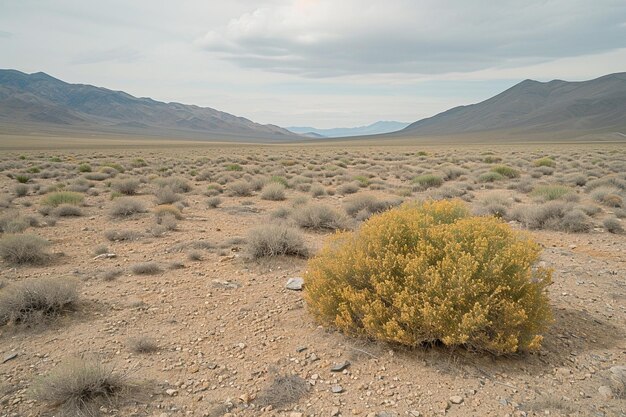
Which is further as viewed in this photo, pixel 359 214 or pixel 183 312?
pixel 359 214

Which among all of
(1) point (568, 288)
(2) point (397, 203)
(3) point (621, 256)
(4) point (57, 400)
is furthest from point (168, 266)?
(3) point (621, 256)

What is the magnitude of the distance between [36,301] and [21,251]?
2768 mm

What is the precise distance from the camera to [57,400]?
12.2ft

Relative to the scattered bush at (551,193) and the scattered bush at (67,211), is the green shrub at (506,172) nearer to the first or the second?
the scattered bush at (551,193)

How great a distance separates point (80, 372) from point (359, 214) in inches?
325

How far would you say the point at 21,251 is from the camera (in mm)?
7461

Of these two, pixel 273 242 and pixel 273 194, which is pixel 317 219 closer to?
pixel 273 242

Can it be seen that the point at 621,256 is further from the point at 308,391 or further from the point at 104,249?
the point at 104,249

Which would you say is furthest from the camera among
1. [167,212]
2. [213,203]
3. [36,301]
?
[213,203]

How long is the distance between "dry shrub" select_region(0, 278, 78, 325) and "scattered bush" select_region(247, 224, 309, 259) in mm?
2993

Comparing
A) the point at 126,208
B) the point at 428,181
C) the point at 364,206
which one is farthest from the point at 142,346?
the point at 428,181

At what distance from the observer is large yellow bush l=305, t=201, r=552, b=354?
400 centimetres

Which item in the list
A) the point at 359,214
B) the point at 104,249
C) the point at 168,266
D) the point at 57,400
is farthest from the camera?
the point at 359,214

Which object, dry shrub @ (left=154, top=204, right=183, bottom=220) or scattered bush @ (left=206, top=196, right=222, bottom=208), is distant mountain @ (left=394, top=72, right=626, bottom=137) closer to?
scattered bush @ (left=206, top=196, right=222, bottom=208)
